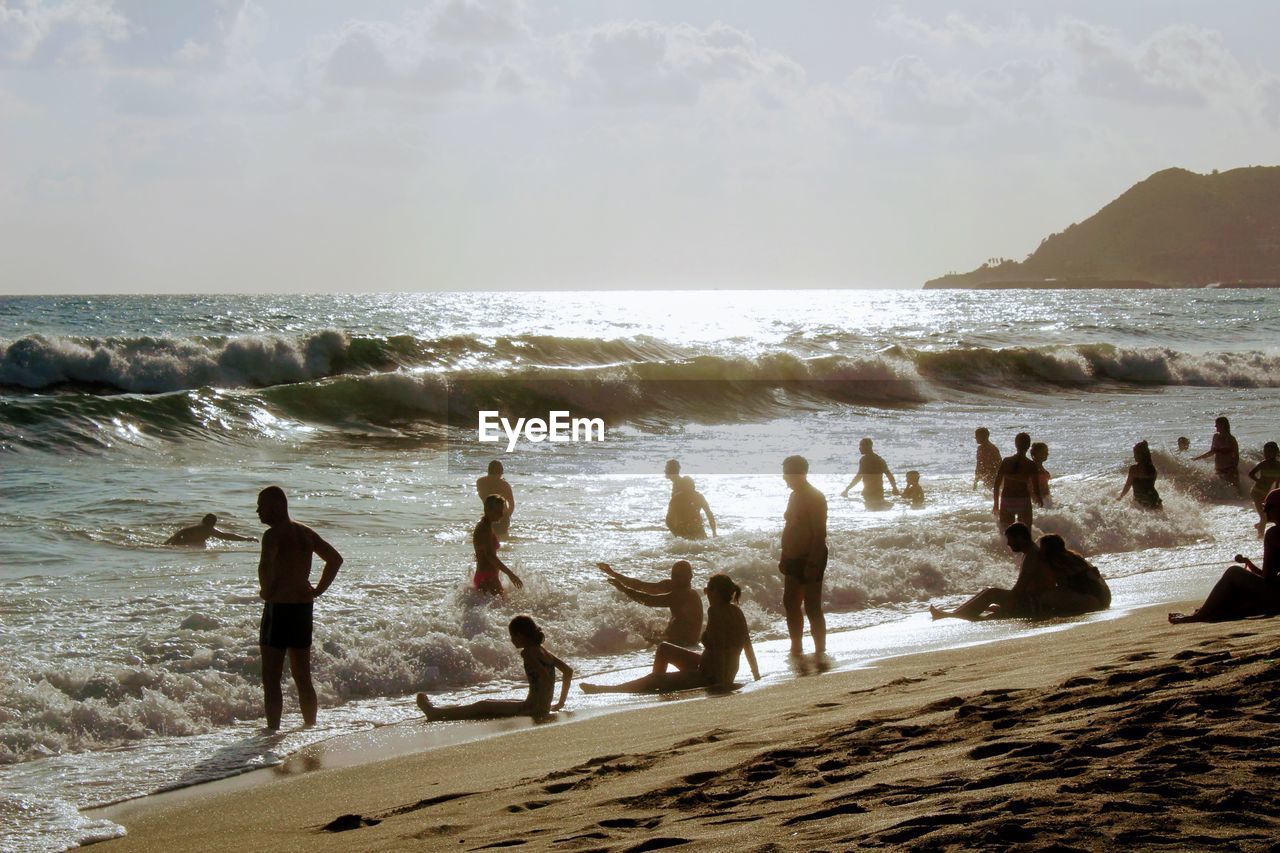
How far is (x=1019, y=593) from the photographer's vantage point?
32.1 ft

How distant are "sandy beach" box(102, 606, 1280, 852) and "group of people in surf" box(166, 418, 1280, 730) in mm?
821

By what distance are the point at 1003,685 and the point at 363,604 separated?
5.78 metres

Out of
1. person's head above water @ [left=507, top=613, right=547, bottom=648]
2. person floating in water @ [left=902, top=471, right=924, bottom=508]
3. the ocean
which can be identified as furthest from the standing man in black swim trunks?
person floating in water @ [left=902, top=471, right=924, bottom=508]

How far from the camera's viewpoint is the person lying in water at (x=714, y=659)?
7.86m

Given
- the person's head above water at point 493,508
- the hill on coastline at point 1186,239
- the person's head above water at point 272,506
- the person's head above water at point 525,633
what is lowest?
the person's head above water at point 525,633

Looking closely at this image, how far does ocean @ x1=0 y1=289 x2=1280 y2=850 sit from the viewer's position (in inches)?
304

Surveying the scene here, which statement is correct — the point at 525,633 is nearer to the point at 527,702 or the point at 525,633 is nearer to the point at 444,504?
the point at 527,702

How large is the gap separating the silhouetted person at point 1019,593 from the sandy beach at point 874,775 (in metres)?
2.87

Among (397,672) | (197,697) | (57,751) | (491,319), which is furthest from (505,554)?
(491,319)

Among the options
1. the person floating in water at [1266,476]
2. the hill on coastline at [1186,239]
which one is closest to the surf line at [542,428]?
the person floating in water at [1266,476]

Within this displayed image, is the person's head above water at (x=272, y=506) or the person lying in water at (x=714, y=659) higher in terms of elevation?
the person's head above water at (x=272, y=506)

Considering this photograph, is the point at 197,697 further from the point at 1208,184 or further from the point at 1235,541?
the point at 1208,184

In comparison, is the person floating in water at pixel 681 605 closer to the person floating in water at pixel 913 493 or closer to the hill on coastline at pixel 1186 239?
the person floating in water at pixel 913 493

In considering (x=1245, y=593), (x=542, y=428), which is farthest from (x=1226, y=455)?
(x=542, y=428)
